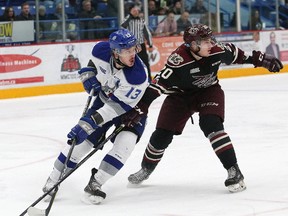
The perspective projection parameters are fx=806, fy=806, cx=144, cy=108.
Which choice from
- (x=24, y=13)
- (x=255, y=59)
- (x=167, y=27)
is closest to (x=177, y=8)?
(x=167, y=27)

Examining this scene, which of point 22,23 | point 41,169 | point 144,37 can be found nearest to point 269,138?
point 41,169

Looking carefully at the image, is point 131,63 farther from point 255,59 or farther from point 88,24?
point 88,24

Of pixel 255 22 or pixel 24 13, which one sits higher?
pixel 24 13

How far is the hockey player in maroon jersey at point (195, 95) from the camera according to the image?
4.43 m

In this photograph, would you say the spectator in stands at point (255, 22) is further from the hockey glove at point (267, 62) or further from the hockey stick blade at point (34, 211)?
the hockey stick blade at point (34, 211)

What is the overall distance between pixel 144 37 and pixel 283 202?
7437 millimetres

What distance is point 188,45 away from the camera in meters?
4.48

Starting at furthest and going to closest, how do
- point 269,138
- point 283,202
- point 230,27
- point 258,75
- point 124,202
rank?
point 230,27
point 258,75
point 269,138
point 124,202
point 283,202

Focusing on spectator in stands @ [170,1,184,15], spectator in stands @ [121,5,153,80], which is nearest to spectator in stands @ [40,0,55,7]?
spectator in stands @ [121,5,153,80]

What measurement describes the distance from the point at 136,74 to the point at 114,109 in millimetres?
226

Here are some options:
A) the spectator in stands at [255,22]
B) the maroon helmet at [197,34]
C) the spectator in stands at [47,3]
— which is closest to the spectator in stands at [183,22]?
the spectator in stands at [255,22]

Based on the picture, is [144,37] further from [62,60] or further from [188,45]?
[188,45]

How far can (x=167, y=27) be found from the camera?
13320 millimetres

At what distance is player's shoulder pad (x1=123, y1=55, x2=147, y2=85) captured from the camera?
14.4 ft
